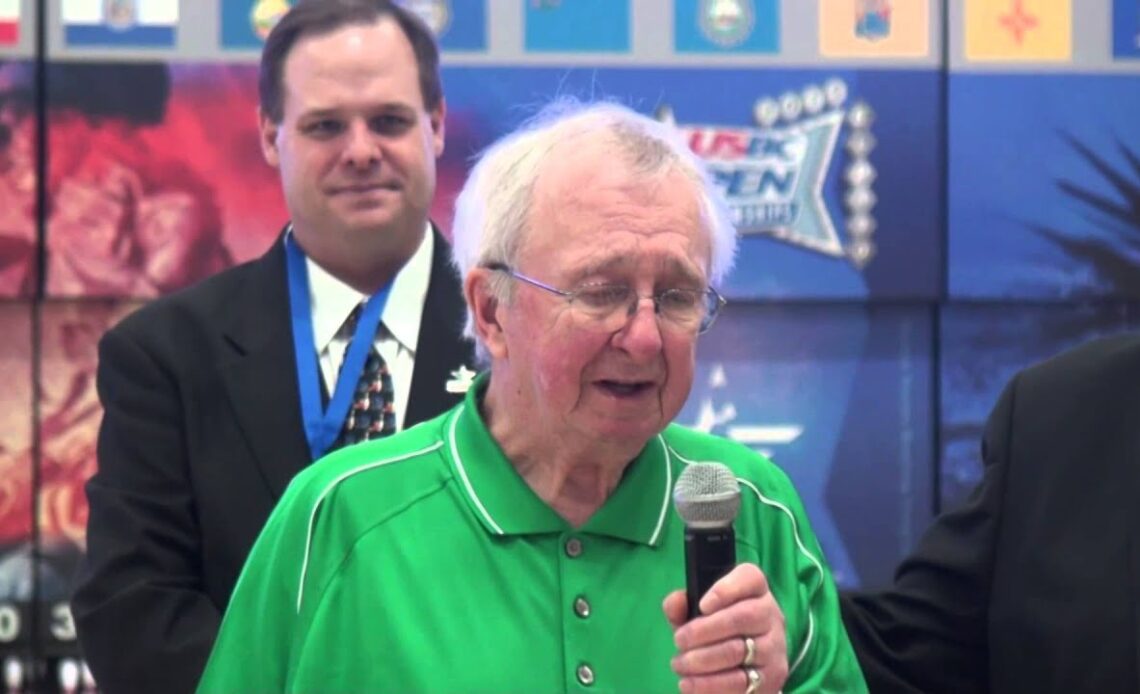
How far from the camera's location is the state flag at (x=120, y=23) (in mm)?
3400

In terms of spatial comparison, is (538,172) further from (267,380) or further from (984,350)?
(984,350)

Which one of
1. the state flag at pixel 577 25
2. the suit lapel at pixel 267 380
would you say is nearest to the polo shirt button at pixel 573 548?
the suit lapel at pixel 267 380

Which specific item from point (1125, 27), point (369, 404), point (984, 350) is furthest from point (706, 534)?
point (1125, 27)

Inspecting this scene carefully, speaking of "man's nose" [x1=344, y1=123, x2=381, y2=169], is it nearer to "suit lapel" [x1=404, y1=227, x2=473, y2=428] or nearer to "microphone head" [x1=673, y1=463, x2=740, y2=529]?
"suit lapel" [x1=404, y1=227, x2=473, y2=428]

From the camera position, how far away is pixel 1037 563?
1.96 metres

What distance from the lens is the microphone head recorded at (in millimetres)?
1409

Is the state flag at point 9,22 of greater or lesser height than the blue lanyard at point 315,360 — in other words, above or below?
above

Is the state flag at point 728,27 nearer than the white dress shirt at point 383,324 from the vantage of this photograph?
No

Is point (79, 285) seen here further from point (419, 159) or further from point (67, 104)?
point (419, 159)

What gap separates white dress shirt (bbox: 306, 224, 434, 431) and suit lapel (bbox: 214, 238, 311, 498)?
47 mm

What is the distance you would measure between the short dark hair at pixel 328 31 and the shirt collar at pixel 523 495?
860mm

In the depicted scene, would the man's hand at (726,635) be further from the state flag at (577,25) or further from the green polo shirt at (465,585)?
the state flag at (577,25)

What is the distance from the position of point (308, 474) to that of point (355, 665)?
0.72 feet

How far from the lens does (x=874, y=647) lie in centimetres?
203
